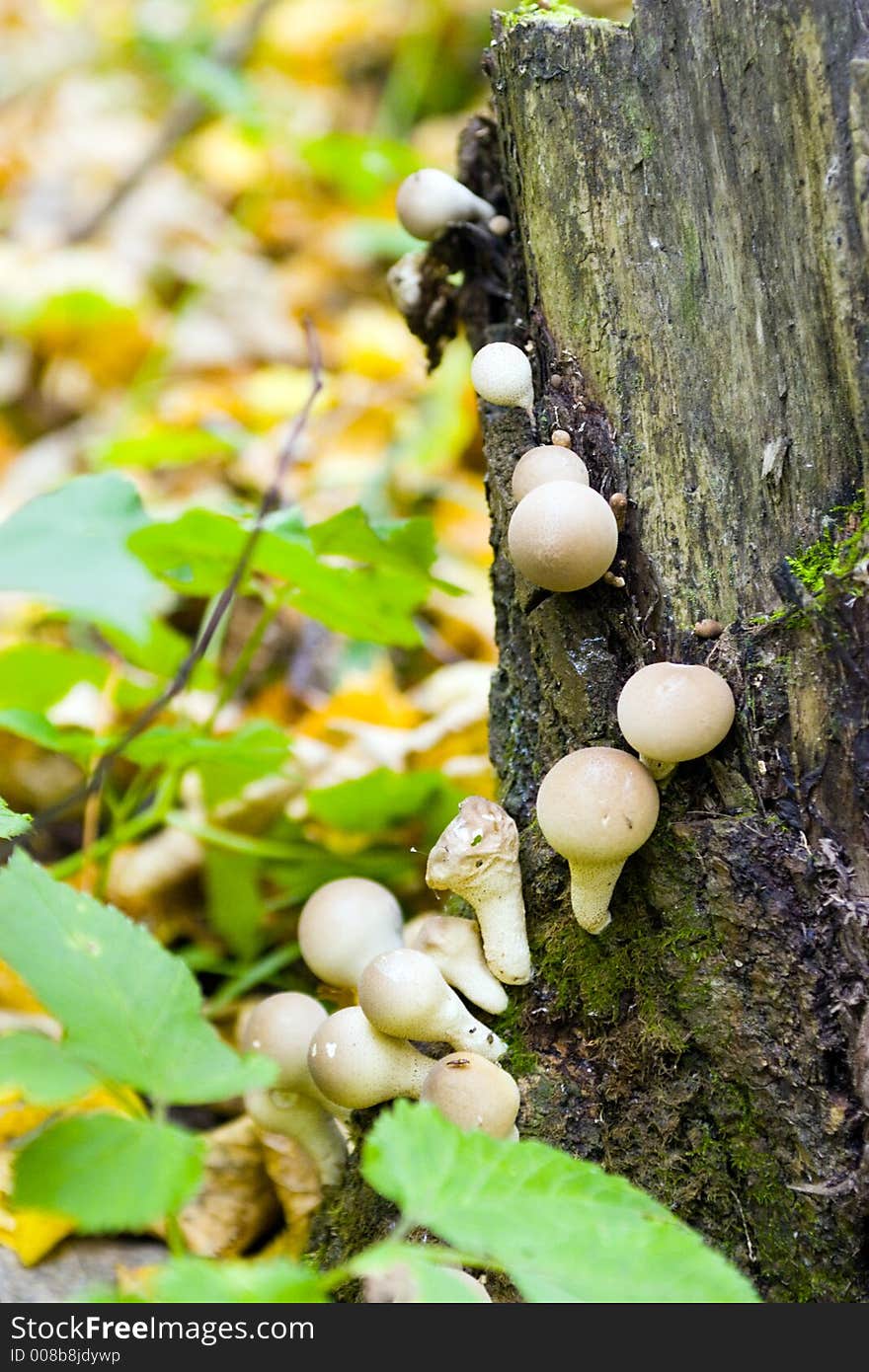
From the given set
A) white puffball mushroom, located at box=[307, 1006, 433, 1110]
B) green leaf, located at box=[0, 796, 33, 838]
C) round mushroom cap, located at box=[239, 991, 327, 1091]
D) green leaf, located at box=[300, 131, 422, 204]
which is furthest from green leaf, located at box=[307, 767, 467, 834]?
green leaf, located at box=[300, 131, 422, 204]

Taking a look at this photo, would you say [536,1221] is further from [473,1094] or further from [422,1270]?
[473,1094]

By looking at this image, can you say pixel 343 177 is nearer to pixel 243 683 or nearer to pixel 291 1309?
pixel 243 683

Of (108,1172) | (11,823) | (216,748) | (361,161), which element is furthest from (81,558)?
(361,161)

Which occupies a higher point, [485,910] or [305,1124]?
[485,910]

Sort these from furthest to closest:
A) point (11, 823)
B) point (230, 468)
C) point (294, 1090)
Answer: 1. point (230, 468)
2. point (294, 1090)
3. point (11, 823)

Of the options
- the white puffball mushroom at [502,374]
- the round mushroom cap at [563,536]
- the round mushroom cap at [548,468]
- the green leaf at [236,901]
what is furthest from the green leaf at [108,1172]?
the green leaf at [236,901]

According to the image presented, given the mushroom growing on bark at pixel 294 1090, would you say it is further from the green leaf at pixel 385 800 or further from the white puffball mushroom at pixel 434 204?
the white puffball mushroom at pixel 434 204
